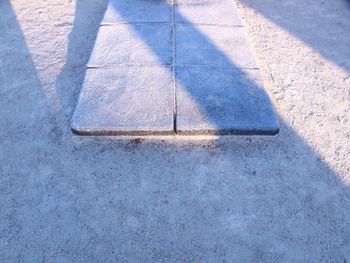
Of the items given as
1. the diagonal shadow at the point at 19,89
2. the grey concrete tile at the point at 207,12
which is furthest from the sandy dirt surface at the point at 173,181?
the grey concrete tile at the point at 207,12

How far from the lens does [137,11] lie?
304 centimetres

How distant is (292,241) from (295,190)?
296 mm

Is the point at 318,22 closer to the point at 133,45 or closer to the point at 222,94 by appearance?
the point at 222,94

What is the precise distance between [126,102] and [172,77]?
370 millimetres

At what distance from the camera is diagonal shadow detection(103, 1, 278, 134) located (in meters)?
2.09

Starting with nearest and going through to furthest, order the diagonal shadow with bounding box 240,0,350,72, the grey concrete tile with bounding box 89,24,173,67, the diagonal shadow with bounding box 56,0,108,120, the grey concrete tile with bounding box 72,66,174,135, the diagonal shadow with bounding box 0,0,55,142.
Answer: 1. the grey concrete tile with bounding box 72,66,174,135
2. the diagonal shadow with bounding box 0,0,55,142
3. the diagonal shadow with bounding box 56,0,108,120
4. the grey concrete tile with bounding box 89,24,173,67
5. the diagonal shadow with bounding box 240,0,350,72

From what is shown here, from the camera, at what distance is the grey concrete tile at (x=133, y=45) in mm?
2525

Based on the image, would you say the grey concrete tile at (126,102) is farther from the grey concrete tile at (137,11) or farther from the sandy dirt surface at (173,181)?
the grey concrete tile at (137,11)

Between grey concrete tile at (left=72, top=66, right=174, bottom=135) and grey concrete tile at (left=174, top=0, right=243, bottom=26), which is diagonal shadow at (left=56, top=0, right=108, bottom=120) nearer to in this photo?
grey concrete tile at (left=72, top=66, right=174, bottom=135)

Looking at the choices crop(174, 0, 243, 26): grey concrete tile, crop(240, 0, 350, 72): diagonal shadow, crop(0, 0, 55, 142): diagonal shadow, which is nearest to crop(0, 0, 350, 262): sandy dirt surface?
crop(0, 0, 55, 142): diagonal shadow

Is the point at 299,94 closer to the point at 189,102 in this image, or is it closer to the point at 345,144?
the point at 345,144

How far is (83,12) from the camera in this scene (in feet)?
10.6

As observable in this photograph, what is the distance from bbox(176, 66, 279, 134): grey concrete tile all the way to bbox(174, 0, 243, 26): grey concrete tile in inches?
25.8

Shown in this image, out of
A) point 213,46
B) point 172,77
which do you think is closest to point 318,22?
point 213,46
